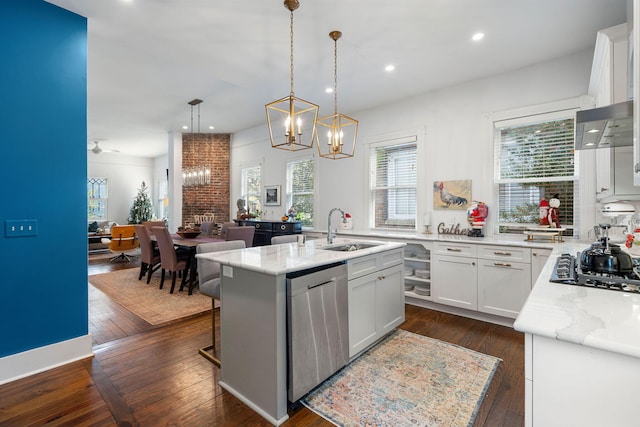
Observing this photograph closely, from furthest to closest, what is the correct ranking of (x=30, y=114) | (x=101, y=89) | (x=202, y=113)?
(x=202, y=113)
(x=101, y=89)
(x=30, y=114)

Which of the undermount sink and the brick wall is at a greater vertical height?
the brick wall

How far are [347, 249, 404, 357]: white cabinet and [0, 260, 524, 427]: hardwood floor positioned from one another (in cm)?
56

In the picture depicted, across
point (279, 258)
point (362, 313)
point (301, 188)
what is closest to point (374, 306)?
point (362, 313)

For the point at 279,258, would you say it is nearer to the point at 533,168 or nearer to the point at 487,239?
the point at 487,239

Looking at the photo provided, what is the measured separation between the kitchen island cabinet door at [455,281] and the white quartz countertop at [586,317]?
2216 millimetres

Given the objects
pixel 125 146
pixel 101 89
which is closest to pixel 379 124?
pixel 101 89

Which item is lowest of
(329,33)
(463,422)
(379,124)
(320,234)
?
(463,422)

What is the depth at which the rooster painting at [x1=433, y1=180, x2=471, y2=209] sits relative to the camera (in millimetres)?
4027

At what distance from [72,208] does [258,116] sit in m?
4.11

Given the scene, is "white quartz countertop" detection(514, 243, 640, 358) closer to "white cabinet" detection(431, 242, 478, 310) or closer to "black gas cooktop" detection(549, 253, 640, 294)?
"black gas cooktop" detection(549, 253, 640, 294)

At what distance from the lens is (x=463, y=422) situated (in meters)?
1.82

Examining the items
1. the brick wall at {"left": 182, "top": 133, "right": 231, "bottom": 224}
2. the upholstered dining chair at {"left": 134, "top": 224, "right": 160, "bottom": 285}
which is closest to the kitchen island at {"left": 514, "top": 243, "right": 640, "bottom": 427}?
the upholstered dining chair at {"left": 134, "top": 224, "right": 160, "bottom": 285}

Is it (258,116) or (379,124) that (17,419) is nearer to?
(379,124)

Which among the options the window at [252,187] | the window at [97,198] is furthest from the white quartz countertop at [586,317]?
the window at [97,198]
